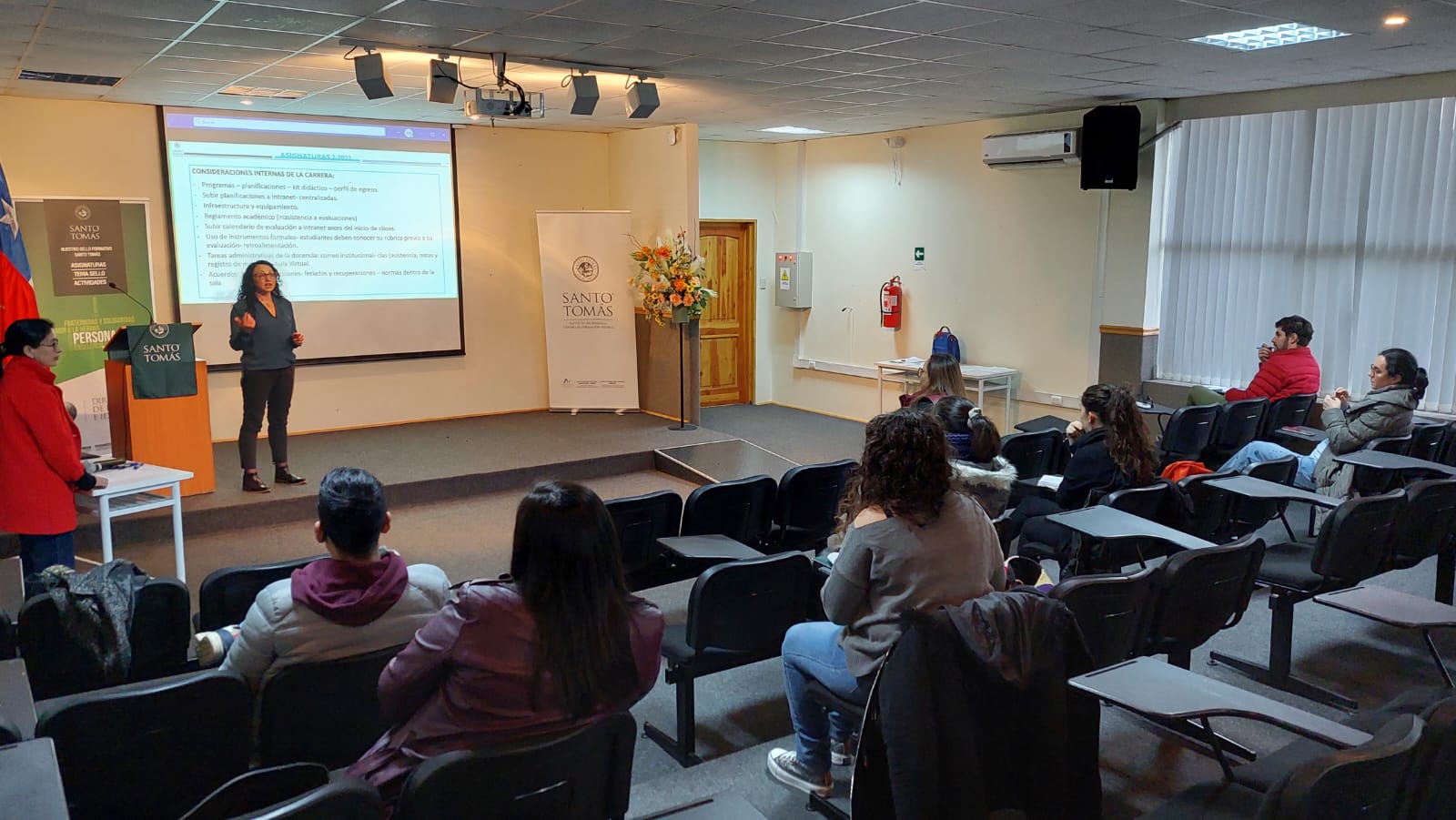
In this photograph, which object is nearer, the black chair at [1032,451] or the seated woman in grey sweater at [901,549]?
the seated woman in grey sweater at [901,549]

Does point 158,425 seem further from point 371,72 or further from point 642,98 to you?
point 642,98

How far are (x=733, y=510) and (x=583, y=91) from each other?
3.08 m

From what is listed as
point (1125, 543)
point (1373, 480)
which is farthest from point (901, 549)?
point (1373, 480)

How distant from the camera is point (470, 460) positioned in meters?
7.49

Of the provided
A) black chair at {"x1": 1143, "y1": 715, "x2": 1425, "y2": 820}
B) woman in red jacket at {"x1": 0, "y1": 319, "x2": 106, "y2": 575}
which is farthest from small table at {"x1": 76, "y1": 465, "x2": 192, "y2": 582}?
black chair at {"x1": 1143, "y1": 715, "x2": 1425, "y2": 820}

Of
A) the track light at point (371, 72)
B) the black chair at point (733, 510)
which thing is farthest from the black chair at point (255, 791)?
the track light at point (371, 72)

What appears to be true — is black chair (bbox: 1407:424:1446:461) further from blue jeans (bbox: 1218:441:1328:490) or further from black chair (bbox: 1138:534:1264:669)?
black chair (bbox: 1138:534:1264:669)

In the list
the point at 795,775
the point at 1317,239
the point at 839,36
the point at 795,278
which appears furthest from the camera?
the point at 795,278

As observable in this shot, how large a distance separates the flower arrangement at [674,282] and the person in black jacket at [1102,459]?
181 inches

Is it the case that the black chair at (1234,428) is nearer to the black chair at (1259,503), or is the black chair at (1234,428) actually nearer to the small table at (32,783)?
the black chair at (1259,503)

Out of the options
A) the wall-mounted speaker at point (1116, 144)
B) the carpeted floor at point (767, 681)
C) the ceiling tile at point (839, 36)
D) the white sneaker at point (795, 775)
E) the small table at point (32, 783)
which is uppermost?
the ceiling tile at point (839, 36)

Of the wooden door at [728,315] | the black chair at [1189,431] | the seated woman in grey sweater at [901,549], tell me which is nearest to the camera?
the seated woman in grey sweater at [901,549]

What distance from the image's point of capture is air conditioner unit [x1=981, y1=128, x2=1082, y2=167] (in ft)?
25.2

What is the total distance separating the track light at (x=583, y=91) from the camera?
19.9ft
